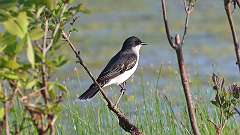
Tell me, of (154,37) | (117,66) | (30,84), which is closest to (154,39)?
(154,37)

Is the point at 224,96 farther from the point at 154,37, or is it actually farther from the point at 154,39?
the point at 154,37

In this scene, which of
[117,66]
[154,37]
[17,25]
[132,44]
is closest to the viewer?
[17,25]

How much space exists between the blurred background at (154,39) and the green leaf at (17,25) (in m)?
8.72

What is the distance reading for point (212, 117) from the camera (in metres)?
7.01

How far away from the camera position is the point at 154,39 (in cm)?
1689

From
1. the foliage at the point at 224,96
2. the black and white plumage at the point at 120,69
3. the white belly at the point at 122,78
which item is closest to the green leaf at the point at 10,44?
the foliage at the point at 224,96

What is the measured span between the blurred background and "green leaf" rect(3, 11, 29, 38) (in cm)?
872

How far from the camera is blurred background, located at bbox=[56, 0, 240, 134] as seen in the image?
13781 millimetres

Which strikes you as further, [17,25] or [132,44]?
[132,44]

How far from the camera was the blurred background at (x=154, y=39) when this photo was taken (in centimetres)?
1378

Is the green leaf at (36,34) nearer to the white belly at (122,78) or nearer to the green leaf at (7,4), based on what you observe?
the green leaf at (7,4)

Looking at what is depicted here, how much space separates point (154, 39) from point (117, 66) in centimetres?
880

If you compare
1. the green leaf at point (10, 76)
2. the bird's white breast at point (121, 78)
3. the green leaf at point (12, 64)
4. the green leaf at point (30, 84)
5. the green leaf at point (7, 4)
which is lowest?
the green leaf at point (30, 84)

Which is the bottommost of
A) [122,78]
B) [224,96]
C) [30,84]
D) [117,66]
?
[224,96]
